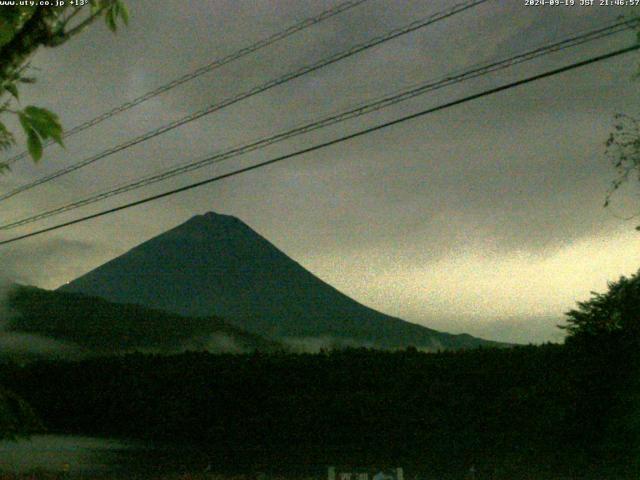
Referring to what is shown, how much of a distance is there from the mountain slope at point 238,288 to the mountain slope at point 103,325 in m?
43.0

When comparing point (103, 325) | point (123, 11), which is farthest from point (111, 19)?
point (103, 325)

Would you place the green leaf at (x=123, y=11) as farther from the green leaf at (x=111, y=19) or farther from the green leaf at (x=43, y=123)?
the green leaf at (x=43, y=123)

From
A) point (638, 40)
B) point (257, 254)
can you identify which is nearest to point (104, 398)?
point (638, 40)

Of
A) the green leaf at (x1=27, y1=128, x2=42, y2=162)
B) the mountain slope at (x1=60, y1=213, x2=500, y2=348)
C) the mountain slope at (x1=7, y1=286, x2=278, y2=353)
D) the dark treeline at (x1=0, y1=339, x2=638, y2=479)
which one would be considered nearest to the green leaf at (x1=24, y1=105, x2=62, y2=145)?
the green leaf at (x1=27, y1=128, x2=42, y2=162)

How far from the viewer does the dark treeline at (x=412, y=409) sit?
17094 mm

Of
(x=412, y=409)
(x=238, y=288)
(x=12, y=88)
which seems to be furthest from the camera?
(x=238, y=288)

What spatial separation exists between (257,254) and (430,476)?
→ 477 feet

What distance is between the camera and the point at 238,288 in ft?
490

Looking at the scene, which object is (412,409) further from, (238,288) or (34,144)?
(238,288)

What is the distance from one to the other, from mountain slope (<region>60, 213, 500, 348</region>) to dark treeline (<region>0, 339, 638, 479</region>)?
84.0m

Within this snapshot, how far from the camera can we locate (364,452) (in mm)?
18531

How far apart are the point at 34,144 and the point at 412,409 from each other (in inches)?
646

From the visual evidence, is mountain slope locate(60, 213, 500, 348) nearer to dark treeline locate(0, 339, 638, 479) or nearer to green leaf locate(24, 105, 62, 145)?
dark treeline locate(0, 339, 638, 479)

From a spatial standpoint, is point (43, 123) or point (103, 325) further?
point (103, 325)
